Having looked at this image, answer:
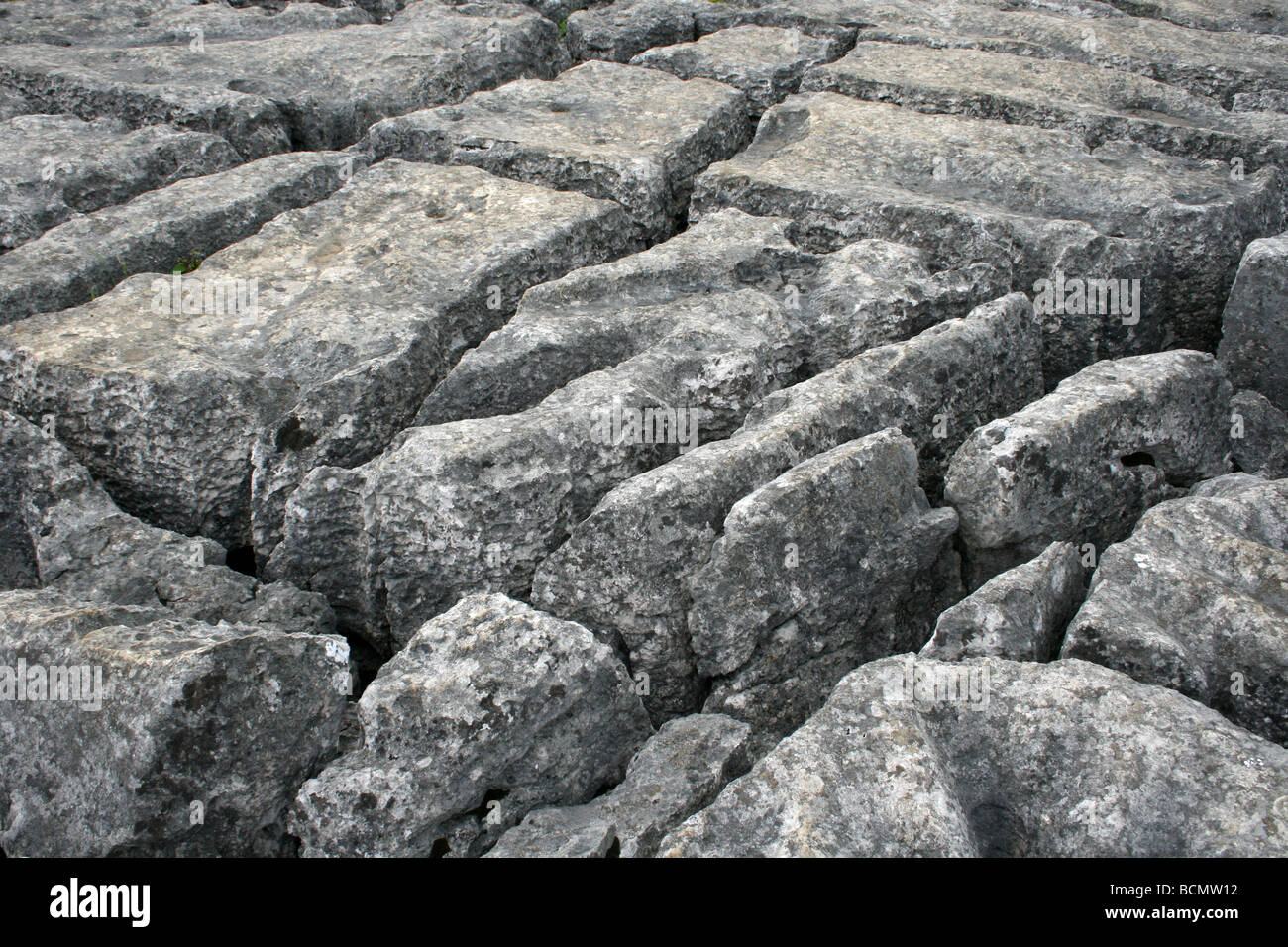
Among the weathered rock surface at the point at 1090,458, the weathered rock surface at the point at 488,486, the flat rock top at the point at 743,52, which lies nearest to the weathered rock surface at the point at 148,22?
the flat rock top at the point at 743,52

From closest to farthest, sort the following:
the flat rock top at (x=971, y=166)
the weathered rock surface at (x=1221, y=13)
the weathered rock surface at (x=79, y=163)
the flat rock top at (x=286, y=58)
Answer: the flat rock top at (x=971, y=166)
the weathered rock surface at (x=79, y=163)
the flat rock top at (x=286, y=58)
the weathered rock surface at (x=1221, y=13)

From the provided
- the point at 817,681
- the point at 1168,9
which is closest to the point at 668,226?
the point at 817,681

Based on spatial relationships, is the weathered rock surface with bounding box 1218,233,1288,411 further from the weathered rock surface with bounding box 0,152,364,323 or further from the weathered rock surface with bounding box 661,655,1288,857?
the weathered rock surface with bounding box 0,152,364,323

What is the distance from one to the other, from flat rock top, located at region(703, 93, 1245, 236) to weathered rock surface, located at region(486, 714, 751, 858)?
4.90m

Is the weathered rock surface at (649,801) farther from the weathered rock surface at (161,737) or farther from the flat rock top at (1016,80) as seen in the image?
the flat rock top at (1016,80)

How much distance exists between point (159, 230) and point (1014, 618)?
22.5ft

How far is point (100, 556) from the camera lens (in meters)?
5.88

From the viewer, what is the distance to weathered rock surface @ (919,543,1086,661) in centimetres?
469

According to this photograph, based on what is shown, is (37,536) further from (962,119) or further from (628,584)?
(962,119)

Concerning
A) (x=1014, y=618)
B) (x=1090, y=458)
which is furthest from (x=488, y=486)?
(x=1090, y=458)

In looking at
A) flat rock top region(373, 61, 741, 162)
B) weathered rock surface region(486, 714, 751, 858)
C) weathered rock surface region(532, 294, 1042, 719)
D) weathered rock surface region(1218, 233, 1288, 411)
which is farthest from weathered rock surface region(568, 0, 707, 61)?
weathered rock surface region(486, 714, 751, 858)

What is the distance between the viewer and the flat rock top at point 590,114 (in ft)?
30.1

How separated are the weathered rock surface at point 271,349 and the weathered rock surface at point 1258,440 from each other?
Result: 14.9 ft

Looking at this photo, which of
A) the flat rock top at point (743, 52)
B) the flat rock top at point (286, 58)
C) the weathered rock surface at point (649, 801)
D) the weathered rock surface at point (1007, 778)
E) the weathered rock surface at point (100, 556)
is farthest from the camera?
the flat rock top at point (743, 52)
